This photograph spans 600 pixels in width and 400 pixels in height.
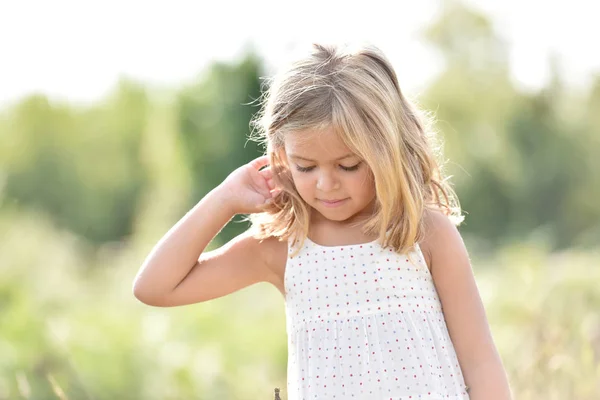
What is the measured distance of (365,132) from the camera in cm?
233

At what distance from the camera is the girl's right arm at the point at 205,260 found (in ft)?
8.38

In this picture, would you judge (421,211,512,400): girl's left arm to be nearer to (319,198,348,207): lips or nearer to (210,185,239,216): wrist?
→ (319,198,348,207): lips

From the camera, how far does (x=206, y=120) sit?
1005 cm

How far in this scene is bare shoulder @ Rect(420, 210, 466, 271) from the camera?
2.42 m

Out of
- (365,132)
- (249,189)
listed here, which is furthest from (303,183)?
(249,189)

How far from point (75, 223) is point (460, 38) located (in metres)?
6.18

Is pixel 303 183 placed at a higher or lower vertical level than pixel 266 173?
lower

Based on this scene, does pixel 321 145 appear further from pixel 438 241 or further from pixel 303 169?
pixel 438 241

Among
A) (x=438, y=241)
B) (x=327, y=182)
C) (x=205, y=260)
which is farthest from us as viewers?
(x=205, y=260)

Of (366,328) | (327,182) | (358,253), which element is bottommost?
(366,328)

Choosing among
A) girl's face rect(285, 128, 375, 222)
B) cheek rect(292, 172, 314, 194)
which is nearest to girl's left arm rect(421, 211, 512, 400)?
girl's face rect(285, 128, 375, 222)

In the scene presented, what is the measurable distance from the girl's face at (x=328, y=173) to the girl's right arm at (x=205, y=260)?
0.24 metres

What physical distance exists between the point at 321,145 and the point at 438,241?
38 centimetres

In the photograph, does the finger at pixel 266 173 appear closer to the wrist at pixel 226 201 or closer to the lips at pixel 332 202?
the wrist at pixel 226 201
